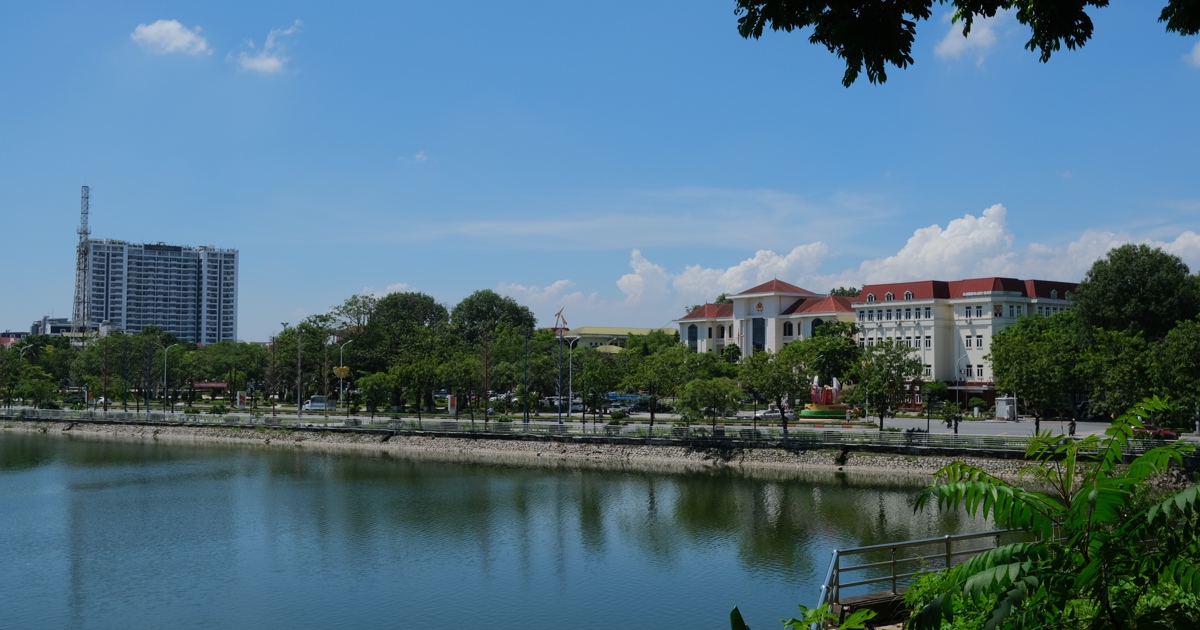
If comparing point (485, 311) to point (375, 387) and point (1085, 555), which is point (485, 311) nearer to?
point (375, 387)

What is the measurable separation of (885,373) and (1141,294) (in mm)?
24971

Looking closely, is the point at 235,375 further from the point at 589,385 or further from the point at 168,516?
the point at 168,516

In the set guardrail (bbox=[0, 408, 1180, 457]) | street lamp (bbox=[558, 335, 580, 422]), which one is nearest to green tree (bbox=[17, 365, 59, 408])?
guardrail (bbox=[0, 408, 1180, 457])

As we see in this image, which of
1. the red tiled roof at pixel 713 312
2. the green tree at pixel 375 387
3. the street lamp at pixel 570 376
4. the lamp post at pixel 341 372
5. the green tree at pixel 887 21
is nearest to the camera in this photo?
the green tree at pixel 887 21

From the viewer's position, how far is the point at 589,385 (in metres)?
67.6

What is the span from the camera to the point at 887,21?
20.5 feet

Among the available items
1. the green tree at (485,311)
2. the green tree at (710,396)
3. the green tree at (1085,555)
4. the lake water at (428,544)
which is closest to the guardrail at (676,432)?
the green tree at (710,396)

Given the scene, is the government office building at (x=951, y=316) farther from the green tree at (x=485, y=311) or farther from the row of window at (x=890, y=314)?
the green tree at (x=485, y=311)

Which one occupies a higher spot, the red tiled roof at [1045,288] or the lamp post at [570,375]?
the red tiled roof at [1045,288]

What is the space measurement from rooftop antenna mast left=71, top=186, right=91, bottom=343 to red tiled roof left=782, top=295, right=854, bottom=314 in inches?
4653

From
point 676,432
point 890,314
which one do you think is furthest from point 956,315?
point 676,432

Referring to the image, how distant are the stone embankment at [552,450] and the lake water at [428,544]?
2.30 m

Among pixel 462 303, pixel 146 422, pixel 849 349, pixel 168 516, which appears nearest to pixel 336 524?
pixel 168 516

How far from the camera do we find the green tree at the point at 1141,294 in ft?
220
